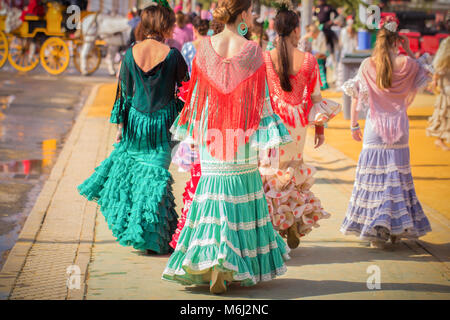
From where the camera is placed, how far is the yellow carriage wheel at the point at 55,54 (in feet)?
78.9

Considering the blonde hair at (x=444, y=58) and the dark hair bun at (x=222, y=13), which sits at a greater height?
the dark hair bun at (x=222, y=13)

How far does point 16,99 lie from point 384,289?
50.3 feet

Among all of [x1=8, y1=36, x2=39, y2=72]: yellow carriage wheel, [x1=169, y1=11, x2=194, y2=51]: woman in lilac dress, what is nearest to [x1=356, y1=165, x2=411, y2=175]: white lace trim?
[x1=169, y1=11, x2=194, y2=51]: woman in lilac dress

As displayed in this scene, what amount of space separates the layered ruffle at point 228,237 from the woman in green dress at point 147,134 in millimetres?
1130

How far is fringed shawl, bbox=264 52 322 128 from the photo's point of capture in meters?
6.93

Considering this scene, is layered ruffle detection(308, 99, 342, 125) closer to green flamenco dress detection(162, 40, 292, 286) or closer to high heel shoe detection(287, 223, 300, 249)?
high heel shoe detection(287, 223, 300, 249)

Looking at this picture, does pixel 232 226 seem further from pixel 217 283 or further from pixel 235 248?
pixel 217 283

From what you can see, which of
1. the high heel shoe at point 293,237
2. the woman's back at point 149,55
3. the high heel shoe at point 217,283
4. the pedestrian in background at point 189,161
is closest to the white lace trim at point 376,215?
the high heel shoe at point 293,237

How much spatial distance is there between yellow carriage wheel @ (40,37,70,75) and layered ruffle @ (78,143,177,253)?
17.6 meters

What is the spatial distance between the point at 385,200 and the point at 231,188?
1949mm

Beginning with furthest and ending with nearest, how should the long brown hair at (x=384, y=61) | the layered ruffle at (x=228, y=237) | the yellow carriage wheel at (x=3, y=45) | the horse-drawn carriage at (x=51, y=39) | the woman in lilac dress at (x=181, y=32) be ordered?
the yellow carriage wheel at (x=3, y=45) < the horse-drawn carriage at (x=51, y=39) < the woman in lilac dress at (x=181, y=32) < the long brown hair at (x=384, y=61) < the layered ruffle at (x=228, y=237)

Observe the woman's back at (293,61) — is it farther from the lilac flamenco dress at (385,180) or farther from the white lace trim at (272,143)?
the white lace trim at (272,143)

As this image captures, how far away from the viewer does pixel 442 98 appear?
1296 cm

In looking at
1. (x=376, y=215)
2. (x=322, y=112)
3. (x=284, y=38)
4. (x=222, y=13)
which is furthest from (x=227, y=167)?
(x=376, y=215)
